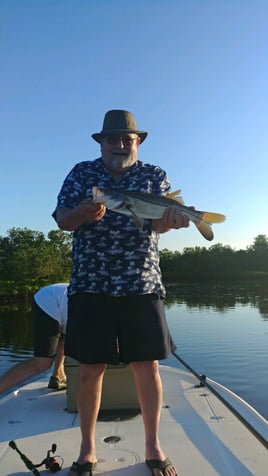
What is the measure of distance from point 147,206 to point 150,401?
53.2 inches

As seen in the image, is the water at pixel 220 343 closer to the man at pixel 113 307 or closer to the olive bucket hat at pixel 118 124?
→ the man at pixel 113 307

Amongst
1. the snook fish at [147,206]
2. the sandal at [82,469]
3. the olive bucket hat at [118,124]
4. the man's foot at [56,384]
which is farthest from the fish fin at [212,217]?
the man's foot at [56,384]

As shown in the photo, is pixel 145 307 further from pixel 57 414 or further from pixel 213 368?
pixel 213 368

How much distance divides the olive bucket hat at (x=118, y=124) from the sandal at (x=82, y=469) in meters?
2.31

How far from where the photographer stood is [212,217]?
3.23m

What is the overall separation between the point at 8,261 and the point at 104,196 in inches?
2231

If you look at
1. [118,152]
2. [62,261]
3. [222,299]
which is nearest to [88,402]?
[118,152]

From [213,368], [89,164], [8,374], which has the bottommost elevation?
[213,368]

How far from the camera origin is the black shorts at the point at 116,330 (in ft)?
10.1

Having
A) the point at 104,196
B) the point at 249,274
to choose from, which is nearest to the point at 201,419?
the point at 104,196

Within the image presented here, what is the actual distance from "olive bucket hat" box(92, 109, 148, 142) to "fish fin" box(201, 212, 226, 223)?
0.81 metres

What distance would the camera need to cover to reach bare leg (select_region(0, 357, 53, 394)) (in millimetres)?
4414

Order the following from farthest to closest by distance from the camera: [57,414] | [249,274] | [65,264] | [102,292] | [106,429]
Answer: [249,274], [65,264], [57,414], [106,429], [102,292]

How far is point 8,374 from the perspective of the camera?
175 inches
